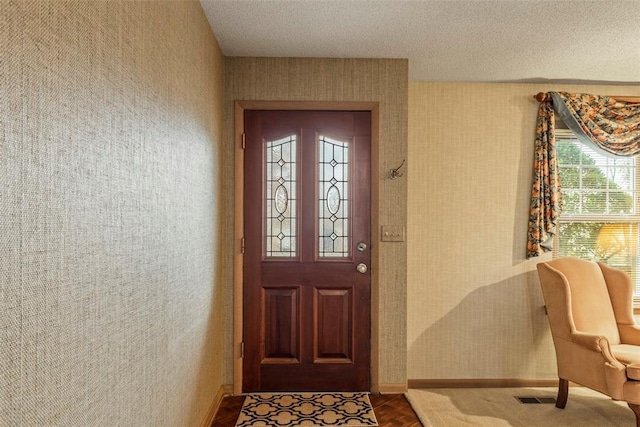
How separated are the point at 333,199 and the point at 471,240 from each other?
126 cm

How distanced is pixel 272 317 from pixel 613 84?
343cm

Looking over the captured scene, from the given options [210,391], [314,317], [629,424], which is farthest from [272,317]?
[629,424]

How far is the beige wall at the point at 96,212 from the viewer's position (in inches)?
36.7

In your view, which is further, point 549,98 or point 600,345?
point 549,98

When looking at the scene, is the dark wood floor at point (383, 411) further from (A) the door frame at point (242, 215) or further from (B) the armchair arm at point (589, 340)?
(B) the armchair arm at point (589, 340)

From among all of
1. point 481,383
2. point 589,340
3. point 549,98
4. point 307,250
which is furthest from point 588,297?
point 307,250

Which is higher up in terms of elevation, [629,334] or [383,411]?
[629,334]

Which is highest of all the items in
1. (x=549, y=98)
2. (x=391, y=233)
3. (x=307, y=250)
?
(x=549, y=98)

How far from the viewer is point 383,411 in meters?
3.09

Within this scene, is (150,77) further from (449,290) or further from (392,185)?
(449,290)

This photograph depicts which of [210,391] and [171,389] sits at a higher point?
[171,389]

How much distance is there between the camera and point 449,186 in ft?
12.6

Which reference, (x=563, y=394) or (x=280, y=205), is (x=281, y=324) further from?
(x=563, y=394)

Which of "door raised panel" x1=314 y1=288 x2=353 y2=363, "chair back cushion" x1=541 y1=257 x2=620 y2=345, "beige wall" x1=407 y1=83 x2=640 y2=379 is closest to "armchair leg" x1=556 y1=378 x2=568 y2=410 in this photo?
"chair back cushion" x1=541 y1=257 x2=620 y2=345
